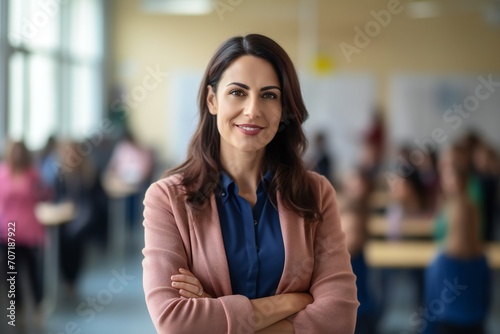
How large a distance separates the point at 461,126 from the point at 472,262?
29.4ft

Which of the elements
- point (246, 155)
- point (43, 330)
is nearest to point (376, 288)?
point (43, 330)

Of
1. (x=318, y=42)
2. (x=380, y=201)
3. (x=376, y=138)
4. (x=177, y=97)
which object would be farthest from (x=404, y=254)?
(x=318, y=42)

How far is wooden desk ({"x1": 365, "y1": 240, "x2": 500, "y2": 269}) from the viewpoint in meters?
5.25

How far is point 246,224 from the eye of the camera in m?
1.70

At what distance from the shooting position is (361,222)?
4.86 m

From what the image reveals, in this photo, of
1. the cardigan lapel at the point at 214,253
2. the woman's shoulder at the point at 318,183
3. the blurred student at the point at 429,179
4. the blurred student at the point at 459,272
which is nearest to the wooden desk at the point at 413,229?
the blurred student at the point at 429,179

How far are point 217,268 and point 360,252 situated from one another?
3230 millimetres

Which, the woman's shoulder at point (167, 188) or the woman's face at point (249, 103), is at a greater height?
the woman's face at point (249, 103)

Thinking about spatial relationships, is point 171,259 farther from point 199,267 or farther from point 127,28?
point 127,28

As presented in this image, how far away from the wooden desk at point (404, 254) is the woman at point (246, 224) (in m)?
3.30

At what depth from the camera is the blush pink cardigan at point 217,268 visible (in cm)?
161

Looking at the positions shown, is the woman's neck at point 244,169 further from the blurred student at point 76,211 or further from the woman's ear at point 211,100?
the blurred student at point 76,211

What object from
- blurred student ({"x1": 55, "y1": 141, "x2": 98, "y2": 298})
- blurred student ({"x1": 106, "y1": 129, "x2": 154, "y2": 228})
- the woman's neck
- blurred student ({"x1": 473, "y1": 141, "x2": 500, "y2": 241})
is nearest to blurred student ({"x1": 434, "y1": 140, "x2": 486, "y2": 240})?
blurred student ({"x1": 473, "y1": 141, "x2": 500, "y2": 241})

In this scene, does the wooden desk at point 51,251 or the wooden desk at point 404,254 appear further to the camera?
the wooden desk at point 51,251
